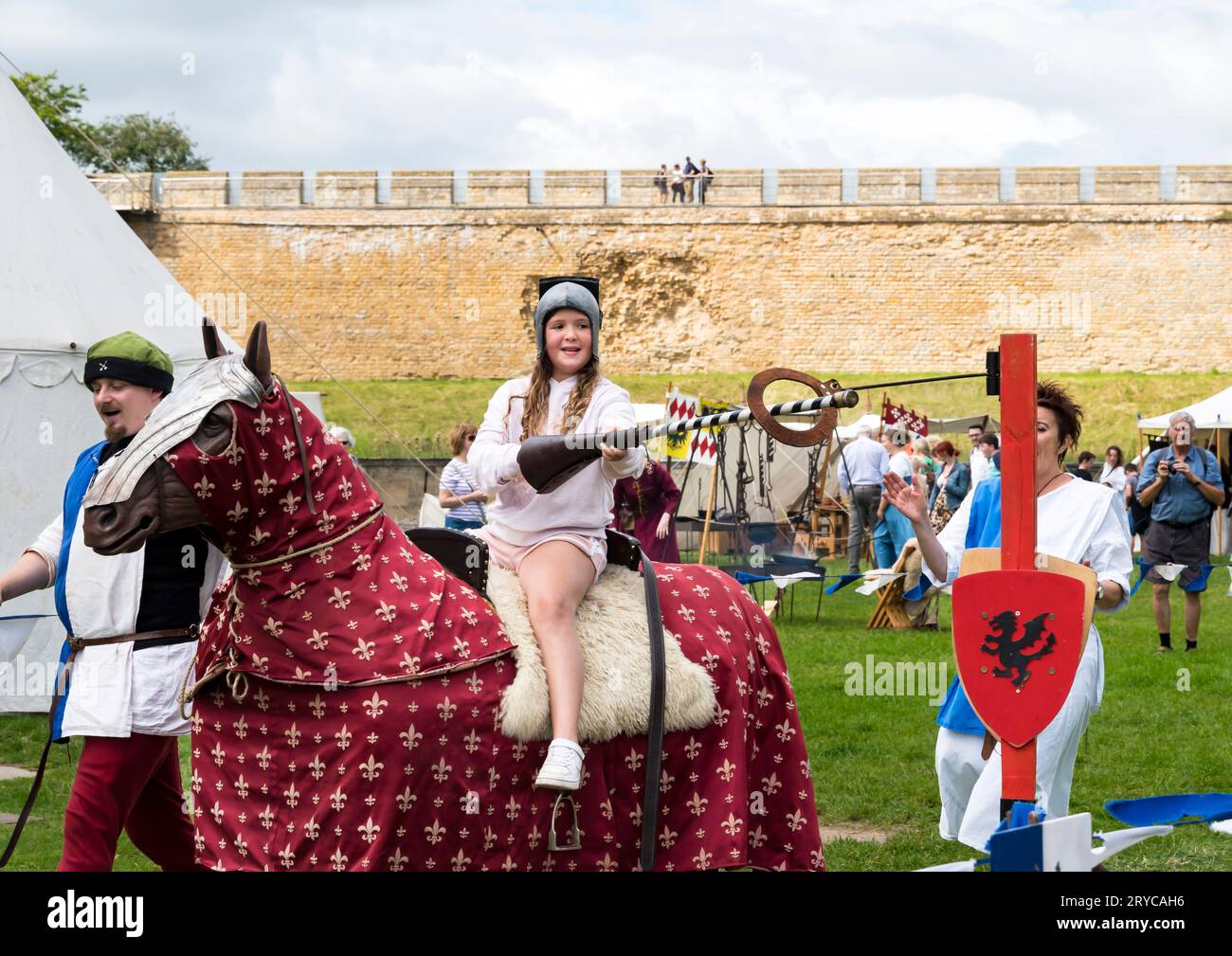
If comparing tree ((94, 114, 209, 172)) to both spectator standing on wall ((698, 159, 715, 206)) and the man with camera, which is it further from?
the man with camera

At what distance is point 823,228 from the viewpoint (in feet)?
142

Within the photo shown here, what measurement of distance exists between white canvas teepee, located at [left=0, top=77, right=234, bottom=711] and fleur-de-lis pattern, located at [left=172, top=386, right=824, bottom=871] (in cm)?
572

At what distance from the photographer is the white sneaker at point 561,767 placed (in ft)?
11.0

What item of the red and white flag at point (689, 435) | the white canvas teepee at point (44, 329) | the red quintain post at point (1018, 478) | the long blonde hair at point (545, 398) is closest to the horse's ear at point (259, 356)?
the long blonde hair at point (545, 398)

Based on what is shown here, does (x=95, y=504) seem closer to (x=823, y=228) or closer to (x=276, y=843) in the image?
(x=276, y=843)

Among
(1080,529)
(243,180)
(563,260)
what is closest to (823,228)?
(563,260)

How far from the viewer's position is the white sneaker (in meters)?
3.35

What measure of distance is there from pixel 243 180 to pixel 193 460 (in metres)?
43.3

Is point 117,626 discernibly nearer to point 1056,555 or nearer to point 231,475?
point 231,475

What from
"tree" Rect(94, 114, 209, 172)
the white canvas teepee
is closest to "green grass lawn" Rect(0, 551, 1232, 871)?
the white canvas teepee

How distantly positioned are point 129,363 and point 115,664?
35.1 inches

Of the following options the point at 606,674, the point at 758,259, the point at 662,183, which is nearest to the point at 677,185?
the point at 662,183

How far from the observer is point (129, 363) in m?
4.11
